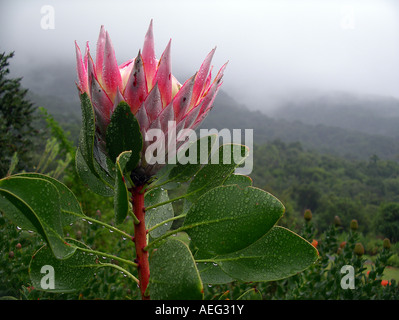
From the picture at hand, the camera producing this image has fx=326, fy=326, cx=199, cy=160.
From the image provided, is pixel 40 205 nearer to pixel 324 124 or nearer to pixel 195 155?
pixel 195 155

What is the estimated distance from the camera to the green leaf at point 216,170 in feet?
1.65

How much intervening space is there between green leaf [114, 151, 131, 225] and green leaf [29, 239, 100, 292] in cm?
13

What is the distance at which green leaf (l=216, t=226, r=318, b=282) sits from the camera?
1.50 ft

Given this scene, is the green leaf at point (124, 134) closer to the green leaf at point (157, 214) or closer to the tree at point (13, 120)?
the green leaf at point (157, 214)

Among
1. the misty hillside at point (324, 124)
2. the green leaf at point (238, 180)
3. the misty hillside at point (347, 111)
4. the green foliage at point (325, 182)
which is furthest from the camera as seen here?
the misty hillside at point (347, 111)

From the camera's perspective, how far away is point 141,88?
1.42 feet

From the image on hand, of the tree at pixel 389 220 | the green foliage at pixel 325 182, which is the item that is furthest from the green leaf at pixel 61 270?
the green foliage at pixel 325 182

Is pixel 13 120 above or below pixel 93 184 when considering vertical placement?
above

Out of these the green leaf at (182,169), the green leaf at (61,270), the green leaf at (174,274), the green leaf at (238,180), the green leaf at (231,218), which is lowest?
the green leaf at (61,270)

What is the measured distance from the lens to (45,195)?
15.3 inches

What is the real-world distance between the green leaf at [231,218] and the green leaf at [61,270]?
0.17 metres

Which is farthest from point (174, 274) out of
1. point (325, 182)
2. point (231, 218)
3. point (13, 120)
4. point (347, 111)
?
point (347, 111)

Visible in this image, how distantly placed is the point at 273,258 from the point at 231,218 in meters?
0.11
